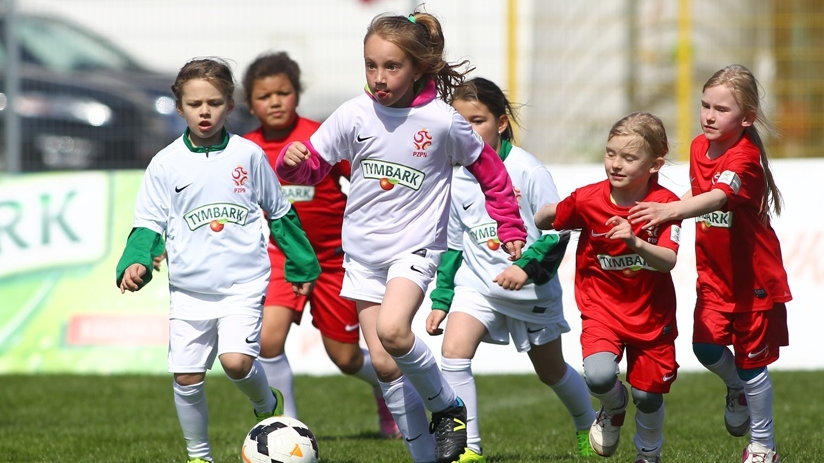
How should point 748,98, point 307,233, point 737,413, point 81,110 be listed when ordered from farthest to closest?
point 81,110 → point 307,233 → point 737,413 → point 748,98

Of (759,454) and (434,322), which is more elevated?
(434,322)

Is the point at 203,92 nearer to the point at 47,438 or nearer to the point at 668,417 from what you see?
the point at 47,438

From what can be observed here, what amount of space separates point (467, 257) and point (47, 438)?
8.57 feet

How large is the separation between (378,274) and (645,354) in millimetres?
1177

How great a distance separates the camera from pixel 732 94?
583cm

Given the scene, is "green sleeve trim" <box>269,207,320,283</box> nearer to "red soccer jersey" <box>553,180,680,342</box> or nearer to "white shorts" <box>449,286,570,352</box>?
"white shorts" <box>449,286,570,352</box>

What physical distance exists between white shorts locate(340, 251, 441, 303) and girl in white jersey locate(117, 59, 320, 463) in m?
0.41

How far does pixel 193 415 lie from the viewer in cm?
592

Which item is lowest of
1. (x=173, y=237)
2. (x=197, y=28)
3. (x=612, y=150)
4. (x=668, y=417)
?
(x=668, y=417)

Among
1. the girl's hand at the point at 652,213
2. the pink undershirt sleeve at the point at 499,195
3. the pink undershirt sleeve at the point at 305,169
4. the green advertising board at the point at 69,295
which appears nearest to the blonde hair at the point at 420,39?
the pink undershirt sleeve at the point at 499,195

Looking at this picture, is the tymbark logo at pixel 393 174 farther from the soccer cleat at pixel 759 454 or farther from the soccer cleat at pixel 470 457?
the soccer cleat at pixel 759 454

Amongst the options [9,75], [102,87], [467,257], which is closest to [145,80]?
[102,87]

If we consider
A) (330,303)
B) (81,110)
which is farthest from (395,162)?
(81,110)

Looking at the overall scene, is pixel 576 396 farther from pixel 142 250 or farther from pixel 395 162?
pixel 142 250
